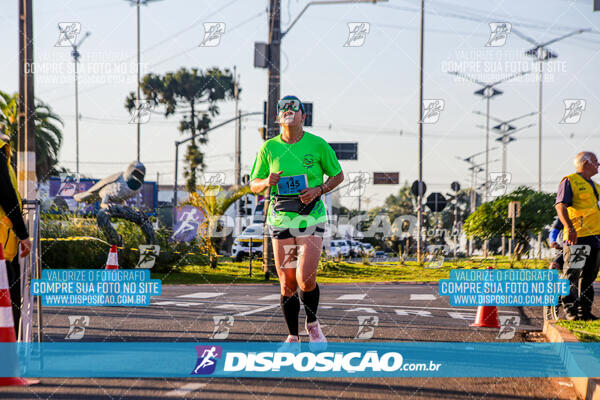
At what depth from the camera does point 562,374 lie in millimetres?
5301

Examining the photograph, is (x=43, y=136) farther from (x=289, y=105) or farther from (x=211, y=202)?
(x=289, y=105)

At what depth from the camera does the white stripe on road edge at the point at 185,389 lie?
439 cm

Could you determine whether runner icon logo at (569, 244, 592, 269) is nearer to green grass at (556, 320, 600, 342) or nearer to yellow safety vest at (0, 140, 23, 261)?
green grass at (556, 320, 600, 342)

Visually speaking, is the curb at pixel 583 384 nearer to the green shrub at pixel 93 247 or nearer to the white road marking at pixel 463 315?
the white road marking at pixel 463 315

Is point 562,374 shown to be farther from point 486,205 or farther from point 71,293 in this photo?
point 486,205

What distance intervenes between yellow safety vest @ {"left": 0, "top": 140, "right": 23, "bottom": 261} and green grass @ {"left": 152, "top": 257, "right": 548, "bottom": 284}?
12.9 meters

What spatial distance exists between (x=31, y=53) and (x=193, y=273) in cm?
805

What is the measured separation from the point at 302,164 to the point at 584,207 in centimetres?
396

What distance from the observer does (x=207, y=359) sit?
5500 mm

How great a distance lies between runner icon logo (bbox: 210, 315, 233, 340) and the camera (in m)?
6.87

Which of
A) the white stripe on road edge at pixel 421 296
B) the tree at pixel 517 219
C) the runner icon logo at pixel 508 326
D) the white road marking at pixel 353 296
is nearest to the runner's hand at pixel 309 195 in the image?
the runner icon logo at pixel 508 326

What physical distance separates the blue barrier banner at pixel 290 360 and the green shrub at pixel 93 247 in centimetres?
1170

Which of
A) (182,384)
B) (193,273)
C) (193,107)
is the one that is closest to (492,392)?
(182,384)

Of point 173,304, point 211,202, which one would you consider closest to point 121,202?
point 211,202
